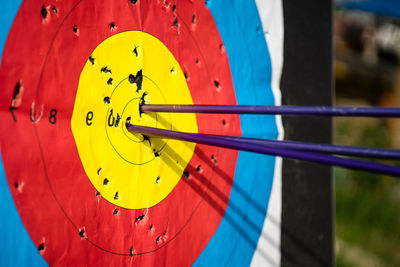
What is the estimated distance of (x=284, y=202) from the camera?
0.78 m

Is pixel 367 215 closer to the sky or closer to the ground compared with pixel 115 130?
closer to the ground

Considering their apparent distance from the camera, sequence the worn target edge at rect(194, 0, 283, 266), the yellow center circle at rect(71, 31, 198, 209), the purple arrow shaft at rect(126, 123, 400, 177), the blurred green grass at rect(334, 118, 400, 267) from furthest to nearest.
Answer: the blurred green grass at rect(334, 118, 400, 267) < the worn target edge at rect(194, 0, 283, 266) < the yellow center circle at rect(71, 31, 198, 209) < the purple arrow shaft at rect(126, 123, 400, 177)

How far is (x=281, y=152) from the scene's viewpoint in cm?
33

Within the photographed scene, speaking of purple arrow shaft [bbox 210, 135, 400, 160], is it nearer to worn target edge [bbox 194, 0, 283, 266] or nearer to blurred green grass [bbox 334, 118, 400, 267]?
worn target edge [bbox 194, 0, 283, 266]

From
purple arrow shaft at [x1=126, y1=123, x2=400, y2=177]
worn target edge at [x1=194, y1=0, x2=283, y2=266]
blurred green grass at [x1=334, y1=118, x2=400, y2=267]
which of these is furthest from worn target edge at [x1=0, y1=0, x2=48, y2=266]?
blurred green grass at [x1=334, y1=118, x2=400, y2=267]

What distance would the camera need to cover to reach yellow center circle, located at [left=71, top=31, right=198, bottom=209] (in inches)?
16.2

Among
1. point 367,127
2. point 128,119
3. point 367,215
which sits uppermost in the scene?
point 367,127

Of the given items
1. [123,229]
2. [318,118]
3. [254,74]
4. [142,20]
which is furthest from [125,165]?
[318,118]

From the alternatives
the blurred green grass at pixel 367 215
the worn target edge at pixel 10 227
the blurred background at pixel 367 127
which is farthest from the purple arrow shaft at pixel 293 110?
the blurred green grass at pixel 367 215

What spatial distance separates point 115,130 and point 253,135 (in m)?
0.30

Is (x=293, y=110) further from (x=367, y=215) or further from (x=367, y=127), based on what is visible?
(x=367, y=127)

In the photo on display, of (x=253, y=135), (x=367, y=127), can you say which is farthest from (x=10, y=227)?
(x=367, y=127)

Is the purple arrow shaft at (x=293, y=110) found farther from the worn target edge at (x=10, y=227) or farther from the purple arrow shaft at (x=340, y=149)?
the worn target edge at (x=10, y=227)

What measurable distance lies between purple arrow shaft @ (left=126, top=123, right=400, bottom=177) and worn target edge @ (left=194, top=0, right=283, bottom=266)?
0.24 meters
